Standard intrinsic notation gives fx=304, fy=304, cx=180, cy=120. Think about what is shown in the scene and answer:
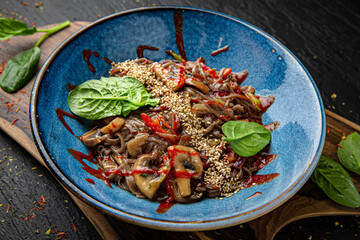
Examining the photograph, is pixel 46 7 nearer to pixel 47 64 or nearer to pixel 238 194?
pixel 47 64

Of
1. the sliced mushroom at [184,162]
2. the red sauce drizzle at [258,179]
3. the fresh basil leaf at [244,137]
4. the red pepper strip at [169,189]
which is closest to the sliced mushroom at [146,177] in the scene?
the red pepper strip at [169,189]

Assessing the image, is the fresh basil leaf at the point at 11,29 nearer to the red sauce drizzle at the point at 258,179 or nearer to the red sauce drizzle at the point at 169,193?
the red sauce drizzle at the point at 169,193

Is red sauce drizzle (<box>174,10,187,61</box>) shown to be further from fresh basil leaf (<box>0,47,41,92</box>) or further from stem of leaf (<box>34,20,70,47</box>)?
fresh basil leaf (<box>0,47,41,92</box>)

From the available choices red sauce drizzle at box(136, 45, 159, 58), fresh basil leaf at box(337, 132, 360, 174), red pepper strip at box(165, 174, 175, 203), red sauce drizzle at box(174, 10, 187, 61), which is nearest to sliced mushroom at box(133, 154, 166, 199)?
red pepper strip at box(165, 174, 175, 203)

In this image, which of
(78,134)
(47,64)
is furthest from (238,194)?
(47,64)

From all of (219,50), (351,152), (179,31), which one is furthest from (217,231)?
(179,31)

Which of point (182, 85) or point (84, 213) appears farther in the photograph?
point (182, 85)
